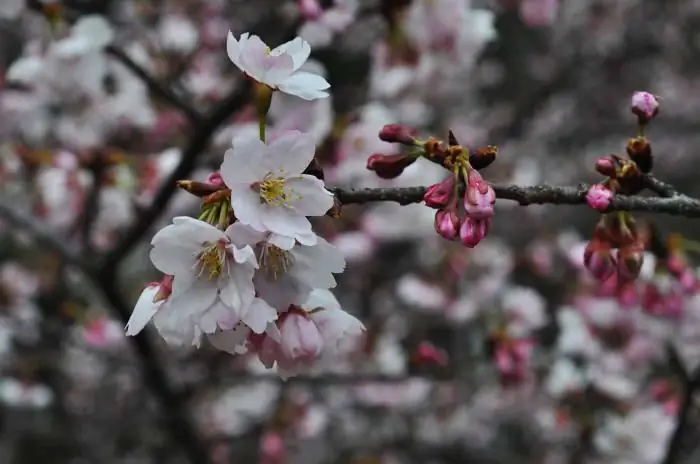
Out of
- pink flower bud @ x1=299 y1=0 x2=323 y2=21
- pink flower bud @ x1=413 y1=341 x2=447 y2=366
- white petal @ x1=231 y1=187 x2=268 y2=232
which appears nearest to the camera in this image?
white petal @ x1=231 y1=187 x2=268 y2=232

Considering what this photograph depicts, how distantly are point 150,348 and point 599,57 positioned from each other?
2.57 meters

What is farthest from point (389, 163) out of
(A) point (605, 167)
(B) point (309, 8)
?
(B) point (309, 8)

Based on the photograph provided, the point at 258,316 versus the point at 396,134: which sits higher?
the point at 396,134

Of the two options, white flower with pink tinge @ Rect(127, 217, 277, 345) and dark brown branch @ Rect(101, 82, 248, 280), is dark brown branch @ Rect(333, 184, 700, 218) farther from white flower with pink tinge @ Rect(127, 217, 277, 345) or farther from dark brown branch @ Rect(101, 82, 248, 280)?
dark brown branch @ Rect(101, 82, 248, 280)

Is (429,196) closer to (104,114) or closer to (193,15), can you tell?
(104,114)

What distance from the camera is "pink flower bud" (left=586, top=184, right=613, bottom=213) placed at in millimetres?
836

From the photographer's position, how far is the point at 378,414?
10.2ft

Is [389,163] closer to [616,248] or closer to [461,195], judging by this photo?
[461,195]

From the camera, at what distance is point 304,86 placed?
849 millimetres

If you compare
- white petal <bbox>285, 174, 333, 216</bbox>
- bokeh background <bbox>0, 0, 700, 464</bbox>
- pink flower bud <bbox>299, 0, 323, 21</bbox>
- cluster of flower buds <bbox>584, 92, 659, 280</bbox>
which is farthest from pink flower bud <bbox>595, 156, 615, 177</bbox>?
pink flower bud <bbox>299, 0, 323, 21</bbox>

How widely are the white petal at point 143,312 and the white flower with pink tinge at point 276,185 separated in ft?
0.50

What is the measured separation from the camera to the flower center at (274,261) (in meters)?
0.84

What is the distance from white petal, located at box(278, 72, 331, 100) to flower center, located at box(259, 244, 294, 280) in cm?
17

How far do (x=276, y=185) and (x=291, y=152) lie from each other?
0.04 meters
